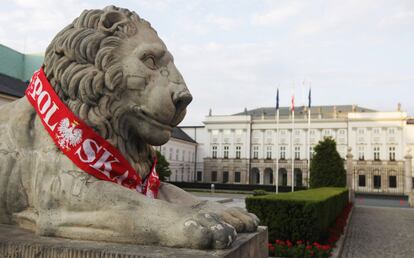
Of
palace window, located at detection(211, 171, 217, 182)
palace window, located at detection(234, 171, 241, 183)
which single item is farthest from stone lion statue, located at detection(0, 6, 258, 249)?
palace window, located at detection(211, 171, 217, 182)

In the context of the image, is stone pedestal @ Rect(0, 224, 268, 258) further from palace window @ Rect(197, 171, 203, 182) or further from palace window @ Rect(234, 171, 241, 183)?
palace window @ Rect(197, 171, 203, 182)

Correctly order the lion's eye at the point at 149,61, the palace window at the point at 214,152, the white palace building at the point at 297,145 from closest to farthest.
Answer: the lion's eye at the point at 149,61 → the white palace building at the point at 297,145 → the palace window at the point at 214,152

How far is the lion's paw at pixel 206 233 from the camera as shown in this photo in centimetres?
175

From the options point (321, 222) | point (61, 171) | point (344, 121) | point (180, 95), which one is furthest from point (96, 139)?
point (344, 121)

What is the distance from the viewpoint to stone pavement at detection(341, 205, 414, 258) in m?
9.12

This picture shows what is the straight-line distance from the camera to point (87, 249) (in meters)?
1.77

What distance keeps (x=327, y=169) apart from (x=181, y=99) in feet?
76.4

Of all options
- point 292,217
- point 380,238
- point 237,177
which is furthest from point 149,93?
point 237,177

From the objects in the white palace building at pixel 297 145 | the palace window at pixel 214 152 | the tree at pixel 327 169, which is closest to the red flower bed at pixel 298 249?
the tree at pixel 327 169

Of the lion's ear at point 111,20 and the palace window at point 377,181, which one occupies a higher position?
the lion's ear at point 111,20

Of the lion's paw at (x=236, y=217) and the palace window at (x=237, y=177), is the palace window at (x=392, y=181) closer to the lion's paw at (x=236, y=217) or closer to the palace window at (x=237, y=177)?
the palace window at (x=237, y=177)

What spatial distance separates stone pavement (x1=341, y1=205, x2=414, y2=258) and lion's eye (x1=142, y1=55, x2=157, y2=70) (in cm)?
801

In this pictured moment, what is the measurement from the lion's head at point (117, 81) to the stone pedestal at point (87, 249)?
586 millimetres

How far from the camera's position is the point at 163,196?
2578mm
